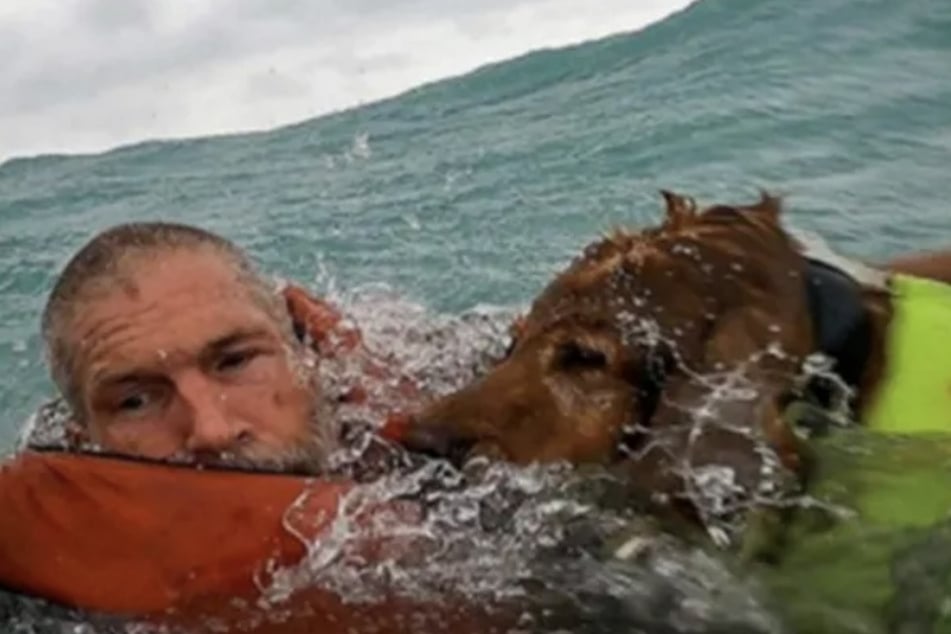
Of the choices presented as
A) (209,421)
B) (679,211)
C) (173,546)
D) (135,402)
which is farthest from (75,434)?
(679,211)

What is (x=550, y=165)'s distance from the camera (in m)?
13.3

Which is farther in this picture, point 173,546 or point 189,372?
point 189,372

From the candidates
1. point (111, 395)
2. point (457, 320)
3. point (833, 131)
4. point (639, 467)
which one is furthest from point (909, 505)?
point (833, 131)

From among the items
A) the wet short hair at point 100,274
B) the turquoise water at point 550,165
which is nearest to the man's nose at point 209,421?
the wet short hair at point 100,274

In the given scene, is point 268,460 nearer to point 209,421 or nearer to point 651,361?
point 209,421

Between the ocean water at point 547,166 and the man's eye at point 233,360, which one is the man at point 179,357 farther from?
the ocean water at point 547,166

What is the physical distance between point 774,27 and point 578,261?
42.2 ft

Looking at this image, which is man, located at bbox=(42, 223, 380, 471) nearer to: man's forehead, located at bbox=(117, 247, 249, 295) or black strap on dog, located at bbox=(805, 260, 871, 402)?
man's forehead, located at bbox=(117, 247, 249, 295)

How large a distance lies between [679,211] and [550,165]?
9.11 meters

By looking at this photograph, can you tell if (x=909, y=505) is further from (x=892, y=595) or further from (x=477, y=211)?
(x=477, y=211)

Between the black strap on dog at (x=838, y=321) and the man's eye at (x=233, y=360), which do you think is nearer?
the black strap on dog at (x=838, y=321)

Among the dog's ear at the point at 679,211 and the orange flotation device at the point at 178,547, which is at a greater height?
the dog's ear at the point at 679,211

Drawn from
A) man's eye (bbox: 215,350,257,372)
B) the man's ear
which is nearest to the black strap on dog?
man's eye (bbox: 215,350,257,372)

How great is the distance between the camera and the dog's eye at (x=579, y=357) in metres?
4.00
